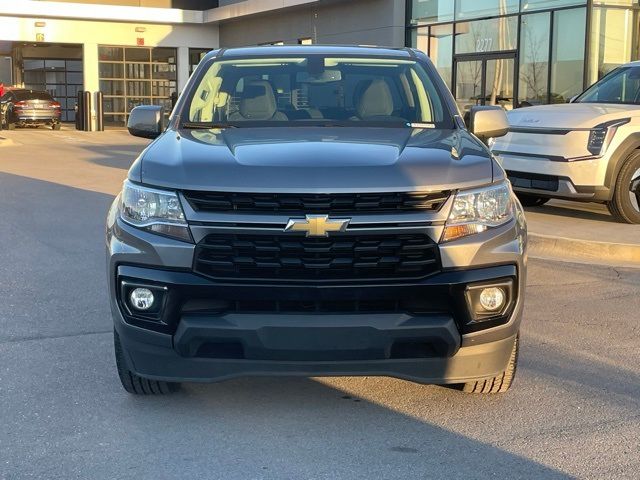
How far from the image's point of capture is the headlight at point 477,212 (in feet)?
12.3

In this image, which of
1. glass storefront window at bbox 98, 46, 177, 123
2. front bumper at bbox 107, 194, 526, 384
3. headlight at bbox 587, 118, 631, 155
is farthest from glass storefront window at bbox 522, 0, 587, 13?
glass storefront window at bbox 98, 46, 177, 123

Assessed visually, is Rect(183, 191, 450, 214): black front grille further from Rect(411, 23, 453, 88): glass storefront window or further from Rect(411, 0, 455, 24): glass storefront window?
Rect(411, 0, 455, 24): glass storefront window

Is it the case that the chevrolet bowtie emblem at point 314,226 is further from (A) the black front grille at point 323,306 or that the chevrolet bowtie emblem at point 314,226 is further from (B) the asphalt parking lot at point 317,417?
(B) the asphalt parking lot at point 317,417

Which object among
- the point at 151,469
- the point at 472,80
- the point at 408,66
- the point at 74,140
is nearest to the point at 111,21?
the point at 74,140

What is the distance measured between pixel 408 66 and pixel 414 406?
7.74 ft

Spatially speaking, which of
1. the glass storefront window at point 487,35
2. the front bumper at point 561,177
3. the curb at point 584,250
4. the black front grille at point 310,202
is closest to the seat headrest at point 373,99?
the black front grille at point 310,202

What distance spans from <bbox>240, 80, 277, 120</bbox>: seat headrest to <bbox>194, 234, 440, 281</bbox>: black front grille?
1573 millimetres

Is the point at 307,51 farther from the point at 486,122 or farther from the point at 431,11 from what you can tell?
the point at 431,11

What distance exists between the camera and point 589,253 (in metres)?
8.55

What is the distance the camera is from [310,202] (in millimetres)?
3648

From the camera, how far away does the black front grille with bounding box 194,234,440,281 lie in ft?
11.9

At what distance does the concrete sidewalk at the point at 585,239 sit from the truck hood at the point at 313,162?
4.56 metres

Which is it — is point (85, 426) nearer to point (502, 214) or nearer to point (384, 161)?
point (384, 161)

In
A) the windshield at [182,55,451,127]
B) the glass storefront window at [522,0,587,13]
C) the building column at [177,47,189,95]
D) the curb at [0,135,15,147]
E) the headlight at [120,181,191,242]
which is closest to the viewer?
the headlight at [120,181,191,242]
